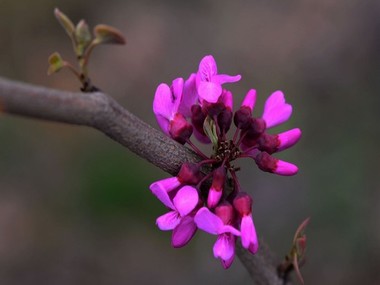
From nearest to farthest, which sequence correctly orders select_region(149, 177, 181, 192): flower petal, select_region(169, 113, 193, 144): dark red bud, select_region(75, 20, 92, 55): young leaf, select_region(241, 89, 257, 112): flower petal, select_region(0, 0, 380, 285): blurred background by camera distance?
select_region(75, 20, 92, 55): young leaf < select_region(149, 177, 181, 192): flower petal < select_region(169, 113, 193, 144): dark red bud < select_region(241, 89, 257, 112): flower petal < select_region(0, 0, 380, 285): blurred background

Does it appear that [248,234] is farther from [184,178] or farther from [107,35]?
[107,35]

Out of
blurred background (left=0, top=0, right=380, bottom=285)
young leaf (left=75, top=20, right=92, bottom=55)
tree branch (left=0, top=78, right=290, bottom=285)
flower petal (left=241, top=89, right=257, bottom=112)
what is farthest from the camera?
blurred background (left=0, top=0, right=380, bottom=285)

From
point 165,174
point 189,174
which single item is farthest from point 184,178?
point 165,174

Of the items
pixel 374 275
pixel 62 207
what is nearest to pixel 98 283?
pixel 62 207

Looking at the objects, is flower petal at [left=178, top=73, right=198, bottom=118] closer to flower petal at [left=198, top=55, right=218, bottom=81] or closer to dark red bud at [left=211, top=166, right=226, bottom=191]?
flower petal at [left=198, top=55, right=218, bottom=81]

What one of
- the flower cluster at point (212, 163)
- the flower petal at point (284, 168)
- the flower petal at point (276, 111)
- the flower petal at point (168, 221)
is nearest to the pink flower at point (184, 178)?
the flower cluster at point (212, 163)

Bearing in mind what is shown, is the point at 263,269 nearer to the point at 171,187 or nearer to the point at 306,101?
the point at 171,187

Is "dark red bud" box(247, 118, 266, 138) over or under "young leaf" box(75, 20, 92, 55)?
under

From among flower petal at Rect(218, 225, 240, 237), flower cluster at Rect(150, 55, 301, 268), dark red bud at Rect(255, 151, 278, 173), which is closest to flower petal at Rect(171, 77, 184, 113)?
flower cluster at Rect(150, 55, 301, 268)
